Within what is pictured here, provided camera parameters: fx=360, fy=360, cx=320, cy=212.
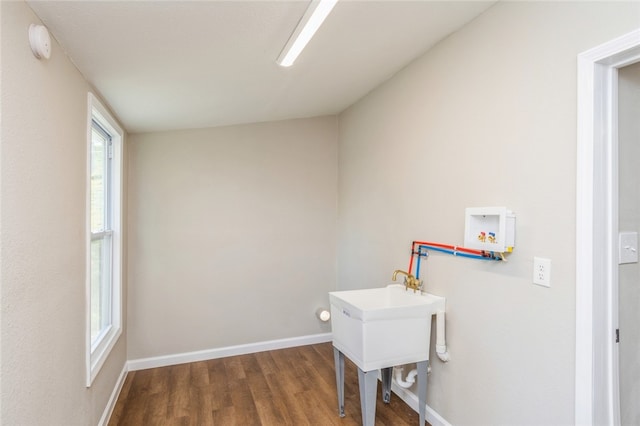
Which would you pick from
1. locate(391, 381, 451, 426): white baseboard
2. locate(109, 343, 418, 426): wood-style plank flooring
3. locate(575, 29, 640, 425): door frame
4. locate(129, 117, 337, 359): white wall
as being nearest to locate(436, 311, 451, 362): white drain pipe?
locate(391, 381, 451, 426): white baseboard

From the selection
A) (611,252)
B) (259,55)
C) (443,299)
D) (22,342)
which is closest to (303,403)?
(443,299)

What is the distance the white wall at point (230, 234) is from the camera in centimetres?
339

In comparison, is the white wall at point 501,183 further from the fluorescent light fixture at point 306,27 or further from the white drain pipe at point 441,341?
the fluorescent light fixture at point 306,27

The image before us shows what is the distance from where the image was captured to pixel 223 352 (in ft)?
11.8

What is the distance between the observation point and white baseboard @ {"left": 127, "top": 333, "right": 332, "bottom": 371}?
3363 millimetres

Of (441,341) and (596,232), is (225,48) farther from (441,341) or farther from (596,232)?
(441,341)

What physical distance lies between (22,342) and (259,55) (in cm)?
170

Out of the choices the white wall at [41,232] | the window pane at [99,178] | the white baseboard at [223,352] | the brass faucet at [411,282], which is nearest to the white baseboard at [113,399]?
the white baseboard at [223,352]

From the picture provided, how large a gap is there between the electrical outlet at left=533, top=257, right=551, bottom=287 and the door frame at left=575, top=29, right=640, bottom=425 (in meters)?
0.15

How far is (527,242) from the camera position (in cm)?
172

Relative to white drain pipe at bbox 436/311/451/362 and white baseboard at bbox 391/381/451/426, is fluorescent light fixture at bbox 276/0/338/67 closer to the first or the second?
white drain pipe at bbox 436/311/451/362

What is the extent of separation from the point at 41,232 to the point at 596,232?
2200 millimetres

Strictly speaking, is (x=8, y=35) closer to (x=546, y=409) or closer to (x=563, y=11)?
(x=563, y=11)

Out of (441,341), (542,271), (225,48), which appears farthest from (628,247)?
(225,48)
